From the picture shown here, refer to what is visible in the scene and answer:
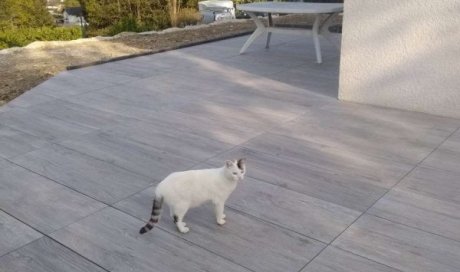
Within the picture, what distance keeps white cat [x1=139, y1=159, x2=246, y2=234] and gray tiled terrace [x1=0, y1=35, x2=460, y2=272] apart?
19 centimetres

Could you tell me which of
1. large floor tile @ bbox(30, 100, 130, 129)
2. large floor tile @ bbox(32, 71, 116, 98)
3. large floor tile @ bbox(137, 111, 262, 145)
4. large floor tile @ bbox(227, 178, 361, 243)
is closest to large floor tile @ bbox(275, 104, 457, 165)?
large floor tile @ bbox(137, 111, 262, 145)

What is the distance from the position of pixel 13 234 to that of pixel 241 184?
1.33m

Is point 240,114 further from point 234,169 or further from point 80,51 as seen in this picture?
point 80,51

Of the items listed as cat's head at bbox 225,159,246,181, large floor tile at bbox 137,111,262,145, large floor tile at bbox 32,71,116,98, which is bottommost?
large floor tile at bbox 137,111,262,145

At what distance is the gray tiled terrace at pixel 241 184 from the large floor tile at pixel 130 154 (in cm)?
1

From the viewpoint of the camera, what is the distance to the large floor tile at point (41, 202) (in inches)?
102

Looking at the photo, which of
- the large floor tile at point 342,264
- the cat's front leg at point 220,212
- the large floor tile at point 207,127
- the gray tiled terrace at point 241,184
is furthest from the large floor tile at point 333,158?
the cat's front leg at point 220,212

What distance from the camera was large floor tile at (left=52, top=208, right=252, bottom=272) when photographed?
2172 millimetres

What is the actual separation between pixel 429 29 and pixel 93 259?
11.1 ft

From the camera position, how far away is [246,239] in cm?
236

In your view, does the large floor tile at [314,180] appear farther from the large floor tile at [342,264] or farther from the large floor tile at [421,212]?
the large floor tile at [342,264]

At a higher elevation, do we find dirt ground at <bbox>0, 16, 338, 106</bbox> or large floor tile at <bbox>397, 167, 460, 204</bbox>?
dirt ground at <bbox>0, 16, 338, 106</bbox>

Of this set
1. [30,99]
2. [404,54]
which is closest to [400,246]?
[404,54]

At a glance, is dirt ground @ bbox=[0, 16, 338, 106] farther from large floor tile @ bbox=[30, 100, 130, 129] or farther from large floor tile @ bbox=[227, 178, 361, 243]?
large floor tile @ bbox=[227, 178, 361, 243]
